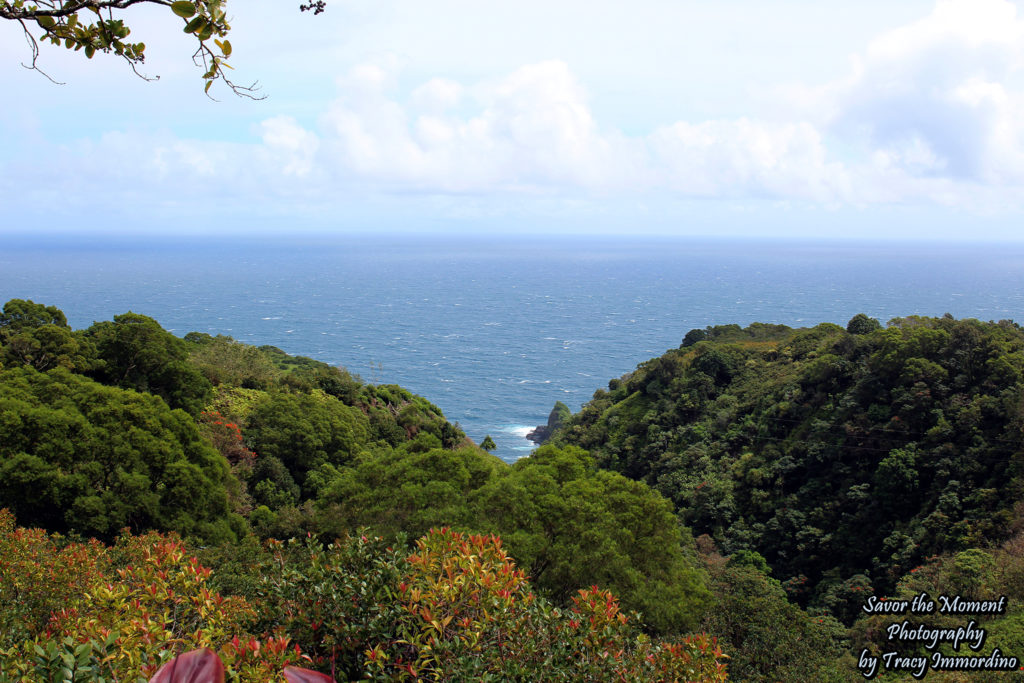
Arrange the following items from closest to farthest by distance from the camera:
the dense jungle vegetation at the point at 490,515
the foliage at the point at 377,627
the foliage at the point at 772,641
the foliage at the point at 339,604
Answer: the foliage at the point at 377,627 → the dense jungle vegetation at the point at 490,515 → the foliage at the point at 339,604 → the foliage at the point at 772,641

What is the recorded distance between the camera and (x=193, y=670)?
3676 mm

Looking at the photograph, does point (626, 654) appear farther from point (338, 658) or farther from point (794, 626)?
point (794, 626)

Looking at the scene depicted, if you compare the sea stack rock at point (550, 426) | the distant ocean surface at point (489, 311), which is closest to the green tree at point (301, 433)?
the distant ocean surface at point (489, 311)

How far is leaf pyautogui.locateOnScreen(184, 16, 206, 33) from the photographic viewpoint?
10.2 ft

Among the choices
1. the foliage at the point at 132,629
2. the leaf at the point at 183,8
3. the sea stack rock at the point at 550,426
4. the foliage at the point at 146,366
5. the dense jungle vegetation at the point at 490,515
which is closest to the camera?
the leaf at the point at 183,8

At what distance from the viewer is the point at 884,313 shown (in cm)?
11506

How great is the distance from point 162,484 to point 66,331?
41.1 feet

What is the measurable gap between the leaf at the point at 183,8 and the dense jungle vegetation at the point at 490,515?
3.35m

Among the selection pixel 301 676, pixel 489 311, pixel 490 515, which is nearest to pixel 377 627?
pixel 301 676

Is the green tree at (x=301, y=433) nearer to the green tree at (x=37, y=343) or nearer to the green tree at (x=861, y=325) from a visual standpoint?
the green tree at (x=37, y=343)

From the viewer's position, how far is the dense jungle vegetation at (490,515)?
581cm

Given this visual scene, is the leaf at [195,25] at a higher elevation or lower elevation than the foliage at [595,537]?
higher

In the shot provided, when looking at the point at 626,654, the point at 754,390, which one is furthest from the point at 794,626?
the point at 754,390

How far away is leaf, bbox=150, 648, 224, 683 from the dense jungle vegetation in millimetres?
437
